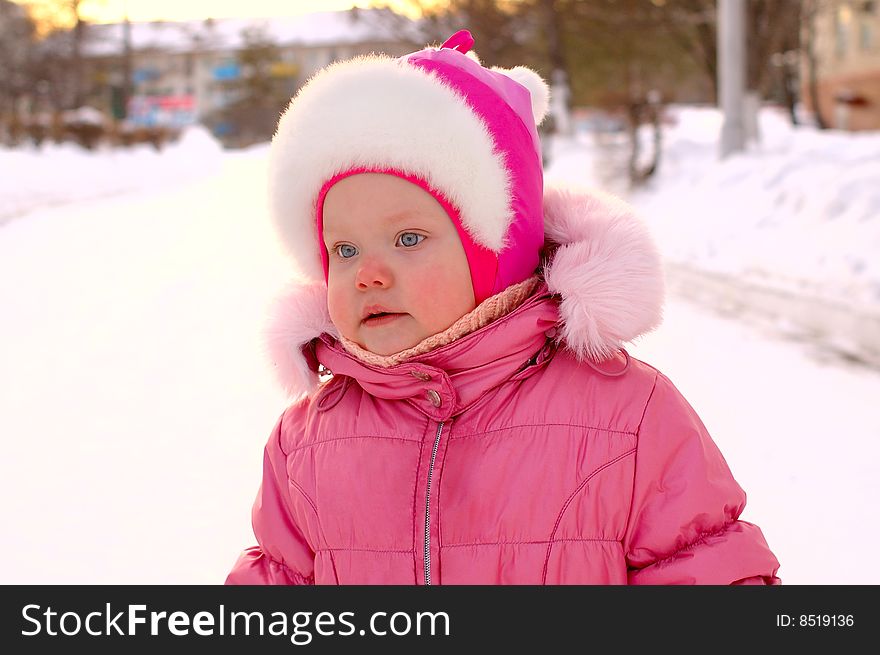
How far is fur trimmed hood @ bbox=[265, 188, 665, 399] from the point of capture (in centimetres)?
183

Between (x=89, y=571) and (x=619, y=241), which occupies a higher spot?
(x=619, y=241)

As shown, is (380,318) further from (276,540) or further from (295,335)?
(276,540)

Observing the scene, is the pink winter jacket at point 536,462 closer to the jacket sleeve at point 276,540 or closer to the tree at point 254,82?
the jacket sleeve at point 276,540

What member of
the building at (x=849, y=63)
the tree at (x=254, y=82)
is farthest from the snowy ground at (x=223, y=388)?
the tree at (x=254, y=82)

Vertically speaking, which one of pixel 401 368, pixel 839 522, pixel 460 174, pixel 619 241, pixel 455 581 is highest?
pixel 460 174

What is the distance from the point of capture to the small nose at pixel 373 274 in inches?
69.4

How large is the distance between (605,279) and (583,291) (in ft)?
0.14

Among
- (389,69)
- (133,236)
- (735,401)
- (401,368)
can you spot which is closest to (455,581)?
(401,368)

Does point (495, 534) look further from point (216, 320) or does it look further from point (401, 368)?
point (216, 320)

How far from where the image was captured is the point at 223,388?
202 inches

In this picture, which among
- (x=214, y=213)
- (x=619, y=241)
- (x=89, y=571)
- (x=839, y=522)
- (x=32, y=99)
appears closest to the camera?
(x=619, y=241)

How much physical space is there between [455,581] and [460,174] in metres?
0.64

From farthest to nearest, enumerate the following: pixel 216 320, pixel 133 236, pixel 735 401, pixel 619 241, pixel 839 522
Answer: pixel 133 236 → pixel 216 320 → pixel 735 401 → pixel 839 522 → pixel 619 241

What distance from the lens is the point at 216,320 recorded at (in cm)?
696
